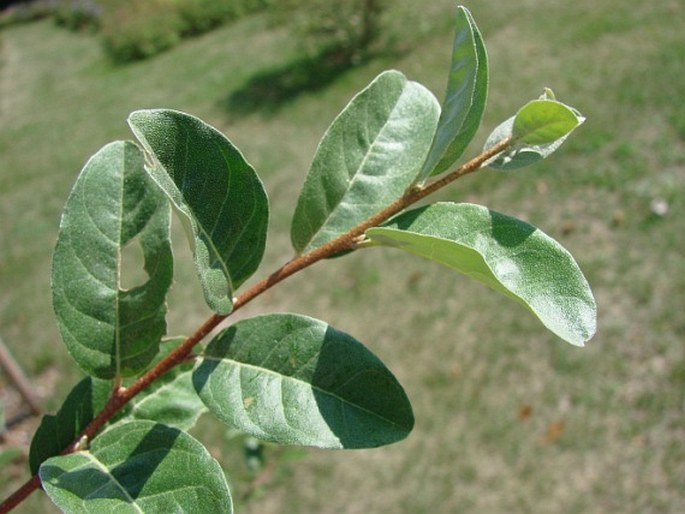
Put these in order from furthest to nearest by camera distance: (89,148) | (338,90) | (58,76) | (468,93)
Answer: (58,76) < (89,148) < (338,90) < (468,93)

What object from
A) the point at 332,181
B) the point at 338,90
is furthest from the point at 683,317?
the point at 338,90

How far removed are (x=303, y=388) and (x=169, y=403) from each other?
0.86 feet

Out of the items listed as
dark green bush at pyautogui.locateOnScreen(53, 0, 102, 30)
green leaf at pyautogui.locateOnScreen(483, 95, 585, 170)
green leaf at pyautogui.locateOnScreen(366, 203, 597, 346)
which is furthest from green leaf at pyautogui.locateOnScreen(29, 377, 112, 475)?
dark green bush at pyautogui.locateOnScreen(53, 0, 102, 30)

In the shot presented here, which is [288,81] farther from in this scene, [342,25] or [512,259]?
[512,259]

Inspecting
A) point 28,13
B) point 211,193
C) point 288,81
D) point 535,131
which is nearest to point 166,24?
point 288,81

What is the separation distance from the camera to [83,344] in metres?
0.88

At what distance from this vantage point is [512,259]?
2.26ft

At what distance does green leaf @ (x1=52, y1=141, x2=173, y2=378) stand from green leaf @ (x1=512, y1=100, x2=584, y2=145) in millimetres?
433

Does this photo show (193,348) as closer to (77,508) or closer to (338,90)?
(77,508)

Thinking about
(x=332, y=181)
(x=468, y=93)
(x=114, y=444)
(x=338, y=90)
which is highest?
(x=468, y=93)

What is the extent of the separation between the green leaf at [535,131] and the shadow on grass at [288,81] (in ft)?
24.6

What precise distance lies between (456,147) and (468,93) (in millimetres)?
73

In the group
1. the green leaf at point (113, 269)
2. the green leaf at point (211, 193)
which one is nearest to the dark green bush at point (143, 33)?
the green leaf at point (113, 269)

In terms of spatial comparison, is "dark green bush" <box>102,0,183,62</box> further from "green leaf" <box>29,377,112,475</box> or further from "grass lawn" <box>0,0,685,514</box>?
"green leaf" <box>29,377,112,475</box>
